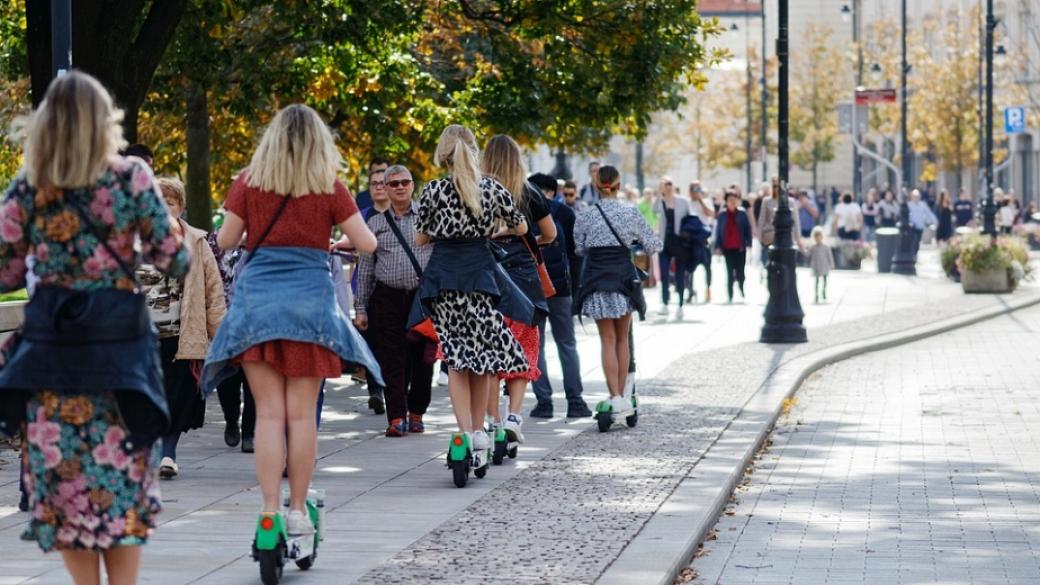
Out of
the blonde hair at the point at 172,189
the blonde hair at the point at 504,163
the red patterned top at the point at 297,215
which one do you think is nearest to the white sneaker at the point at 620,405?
the blonde hair at the point at 504,163

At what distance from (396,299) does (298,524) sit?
5.00 m

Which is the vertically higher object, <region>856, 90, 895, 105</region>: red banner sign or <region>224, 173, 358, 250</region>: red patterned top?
<region>856, 90, 895, 105</region>: red banner sign

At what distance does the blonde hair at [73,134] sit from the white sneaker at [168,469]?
482 centimetres

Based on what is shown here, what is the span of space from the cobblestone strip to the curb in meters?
0.08

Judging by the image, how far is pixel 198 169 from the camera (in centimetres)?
2097

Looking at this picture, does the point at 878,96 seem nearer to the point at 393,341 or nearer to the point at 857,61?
the point at 393,341

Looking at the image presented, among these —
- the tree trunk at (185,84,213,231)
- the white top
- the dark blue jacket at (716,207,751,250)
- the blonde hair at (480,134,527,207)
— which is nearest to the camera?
the blonde hair at (480,134,527,207)

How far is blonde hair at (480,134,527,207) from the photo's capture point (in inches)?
418

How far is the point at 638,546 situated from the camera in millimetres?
7973

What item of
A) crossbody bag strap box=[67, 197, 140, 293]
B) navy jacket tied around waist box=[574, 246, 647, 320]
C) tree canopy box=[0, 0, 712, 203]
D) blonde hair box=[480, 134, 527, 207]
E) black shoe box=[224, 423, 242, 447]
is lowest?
black shoe box=[224, 423, 242, 447]

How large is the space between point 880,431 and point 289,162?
22.7ft

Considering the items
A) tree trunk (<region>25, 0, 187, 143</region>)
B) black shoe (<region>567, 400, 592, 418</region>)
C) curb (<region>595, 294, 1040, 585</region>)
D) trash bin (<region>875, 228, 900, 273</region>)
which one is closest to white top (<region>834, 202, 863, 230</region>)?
trash bin (<region>875, 228, 900, 273</region>)

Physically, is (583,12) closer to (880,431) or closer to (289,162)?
(880,431)

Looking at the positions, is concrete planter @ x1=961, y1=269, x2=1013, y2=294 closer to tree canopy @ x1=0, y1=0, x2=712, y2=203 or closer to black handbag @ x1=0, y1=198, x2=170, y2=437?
tree canopy @ x1=0, y1=0, x2=712, y2=203
